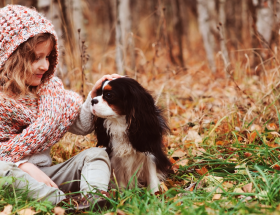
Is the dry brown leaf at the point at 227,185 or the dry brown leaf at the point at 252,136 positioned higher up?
the dry brown leaf at the point at 252,136

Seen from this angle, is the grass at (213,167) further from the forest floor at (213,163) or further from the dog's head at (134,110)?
the dog's head at (134,110)

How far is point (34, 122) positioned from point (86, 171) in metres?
0.50

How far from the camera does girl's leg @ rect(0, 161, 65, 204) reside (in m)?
1.92

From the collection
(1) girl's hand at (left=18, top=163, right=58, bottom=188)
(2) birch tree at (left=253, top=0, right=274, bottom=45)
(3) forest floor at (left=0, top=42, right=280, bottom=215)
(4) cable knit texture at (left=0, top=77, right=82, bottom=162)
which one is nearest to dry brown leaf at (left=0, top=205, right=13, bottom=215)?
(3) forest floor at (left=0, top=42, right=280, bottom=215)

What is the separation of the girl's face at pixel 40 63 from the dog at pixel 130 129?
0.42 m

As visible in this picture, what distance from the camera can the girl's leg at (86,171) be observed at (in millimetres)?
2064

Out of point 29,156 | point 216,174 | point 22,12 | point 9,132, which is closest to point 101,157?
point 29,156

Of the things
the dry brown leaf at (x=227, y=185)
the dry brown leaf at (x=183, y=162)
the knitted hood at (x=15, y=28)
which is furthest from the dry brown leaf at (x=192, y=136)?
the knitted hood at (x=15, y=28)

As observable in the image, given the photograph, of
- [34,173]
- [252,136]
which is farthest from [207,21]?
[34,173]

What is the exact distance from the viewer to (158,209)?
1.65m

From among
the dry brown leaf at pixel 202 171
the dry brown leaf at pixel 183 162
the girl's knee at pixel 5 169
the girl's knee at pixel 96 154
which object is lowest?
the dry brown leaf at pixel 183 162

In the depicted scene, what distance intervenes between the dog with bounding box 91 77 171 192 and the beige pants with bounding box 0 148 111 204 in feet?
0.50

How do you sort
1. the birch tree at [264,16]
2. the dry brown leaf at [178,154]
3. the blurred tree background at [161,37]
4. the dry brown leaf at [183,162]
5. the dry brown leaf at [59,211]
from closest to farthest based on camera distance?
the dry brown leaf at [59,211]
the dry brown leaf at [183,162]
the dry brown leaf at [178,154]
the blurred tree background at [161,37]
the birch tree at [264,16]

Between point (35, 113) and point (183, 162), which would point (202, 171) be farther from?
point (35, 113)
